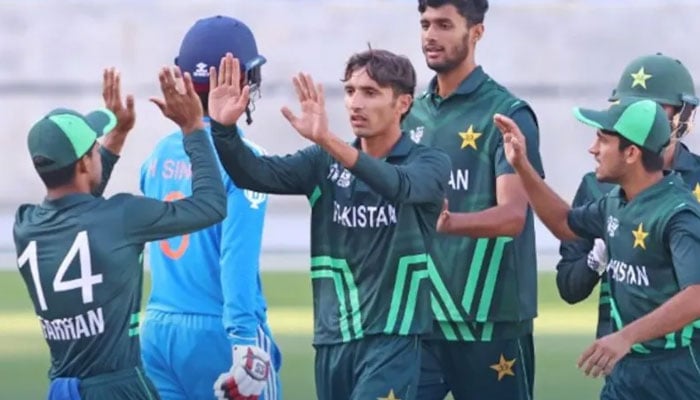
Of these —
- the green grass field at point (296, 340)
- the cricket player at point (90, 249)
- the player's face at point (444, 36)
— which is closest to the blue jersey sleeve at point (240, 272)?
the cricket player at point (90, 249)

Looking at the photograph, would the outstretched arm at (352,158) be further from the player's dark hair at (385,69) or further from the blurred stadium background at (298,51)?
the blurred stadium background at (298,51)

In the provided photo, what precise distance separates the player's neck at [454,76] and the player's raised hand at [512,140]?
0.56 m

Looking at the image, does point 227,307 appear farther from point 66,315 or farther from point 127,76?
point 127,76

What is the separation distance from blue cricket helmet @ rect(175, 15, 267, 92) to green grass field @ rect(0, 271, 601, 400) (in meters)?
3.78

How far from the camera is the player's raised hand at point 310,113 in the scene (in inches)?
246

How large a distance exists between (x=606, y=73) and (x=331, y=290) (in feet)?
50.7

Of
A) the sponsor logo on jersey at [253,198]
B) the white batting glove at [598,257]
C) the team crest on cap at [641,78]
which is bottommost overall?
the white batting glove at [598,257]

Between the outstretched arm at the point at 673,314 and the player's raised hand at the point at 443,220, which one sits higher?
the player's raised hand at the point at 443,220

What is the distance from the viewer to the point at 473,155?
7250mm

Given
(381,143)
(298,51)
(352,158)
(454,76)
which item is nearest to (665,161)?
(454,76)

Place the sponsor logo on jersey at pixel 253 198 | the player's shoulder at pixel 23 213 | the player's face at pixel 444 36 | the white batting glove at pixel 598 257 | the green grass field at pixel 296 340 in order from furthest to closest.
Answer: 1. the green grass field at pixel 296 340
2. the player's face at pixel 444 36
3. the white batting glove at pixel 598 257
4. the sponsor logo on jersey at pixel 253 198
5. the player's shoulder at pixel 23 213

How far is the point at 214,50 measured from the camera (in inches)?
264

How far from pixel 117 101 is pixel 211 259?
0.67 metres

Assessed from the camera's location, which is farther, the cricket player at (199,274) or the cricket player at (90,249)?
the cricket player at (199,274)
